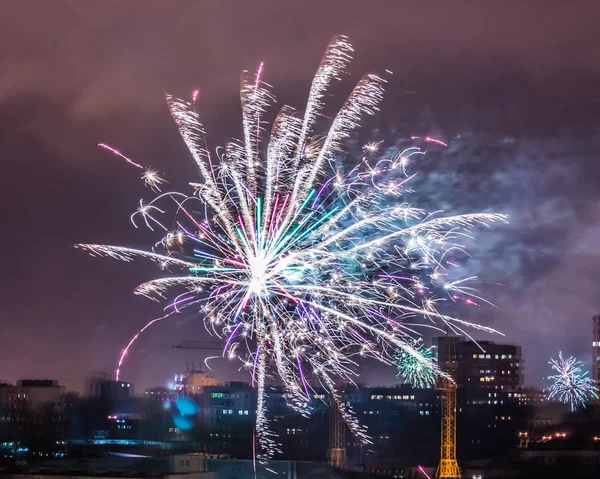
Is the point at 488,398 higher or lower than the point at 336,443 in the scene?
higher

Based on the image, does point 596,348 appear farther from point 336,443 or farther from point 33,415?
point 33,415

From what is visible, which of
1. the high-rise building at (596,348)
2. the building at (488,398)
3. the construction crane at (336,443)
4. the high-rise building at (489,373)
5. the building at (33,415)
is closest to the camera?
the construction crane at (336,443)

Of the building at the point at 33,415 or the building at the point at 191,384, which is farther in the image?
the building at the point at 191,384

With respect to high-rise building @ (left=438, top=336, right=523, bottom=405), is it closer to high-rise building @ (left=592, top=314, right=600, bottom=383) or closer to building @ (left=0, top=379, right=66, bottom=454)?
Result: high-rise building @ (left=592, top=314, right=600, bottom=383)

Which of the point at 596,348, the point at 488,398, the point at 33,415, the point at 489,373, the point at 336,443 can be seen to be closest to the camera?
the point at 336,443

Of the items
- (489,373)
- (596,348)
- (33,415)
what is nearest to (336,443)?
(33,415)

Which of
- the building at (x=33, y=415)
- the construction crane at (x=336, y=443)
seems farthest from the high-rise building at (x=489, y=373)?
the building at (x=33, y=415)

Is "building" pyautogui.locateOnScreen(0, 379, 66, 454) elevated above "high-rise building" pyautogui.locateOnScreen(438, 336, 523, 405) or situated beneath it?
situated beneath

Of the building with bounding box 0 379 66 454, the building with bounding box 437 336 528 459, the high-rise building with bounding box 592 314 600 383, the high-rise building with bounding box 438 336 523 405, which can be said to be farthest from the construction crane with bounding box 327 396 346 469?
the high-rise building with bounding box 592 314 600 383

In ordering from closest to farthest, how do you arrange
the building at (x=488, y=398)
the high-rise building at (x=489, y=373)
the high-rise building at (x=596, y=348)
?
the building at (x=488, y=398) → the high-rise building at (x=489, y=373) → the high-rise building at (x=596, y=348)

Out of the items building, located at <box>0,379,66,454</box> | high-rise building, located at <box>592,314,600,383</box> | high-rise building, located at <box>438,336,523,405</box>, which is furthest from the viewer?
high-rise building, located at <box>592,314,600,383</box>

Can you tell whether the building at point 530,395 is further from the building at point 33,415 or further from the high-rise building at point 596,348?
the building at point 33,415

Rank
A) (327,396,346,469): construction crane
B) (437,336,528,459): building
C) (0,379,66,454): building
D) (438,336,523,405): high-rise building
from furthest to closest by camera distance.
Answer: (438,336,523,405): high-rise building < (437,336,528,459): building < (0,379,66,454): building < (327,396,346,469): construction crane

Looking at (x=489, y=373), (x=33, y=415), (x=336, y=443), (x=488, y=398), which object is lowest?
(x=336, y=443)
